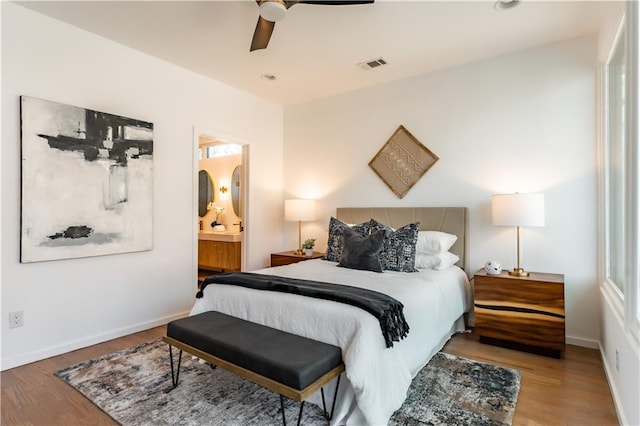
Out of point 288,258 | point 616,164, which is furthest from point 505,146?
point 288,258

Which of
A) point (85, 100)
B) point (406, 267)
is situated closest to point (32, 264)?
point (85, 100)

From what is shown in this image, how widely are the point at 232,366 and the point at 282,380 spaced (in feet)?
1.29

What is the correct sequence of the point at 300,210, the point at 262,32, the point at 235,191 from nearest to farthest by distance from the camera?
the point at 262,32
the point at 300,210
the point at 235,191

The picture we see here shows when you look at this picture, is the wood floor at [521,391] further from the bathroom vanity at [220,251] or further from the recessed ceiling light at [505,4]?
the recessed ceiling light at [505,4]

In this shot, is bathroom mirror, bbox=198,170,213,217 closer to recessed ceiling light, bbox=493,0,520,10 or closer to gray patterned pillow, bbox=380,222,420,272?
gray patterned pillow, bbox=380,222,420,272

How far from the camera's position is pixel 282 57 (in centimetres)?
353

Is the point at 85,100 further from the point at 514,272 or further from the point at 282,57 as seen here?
the point at 514,272

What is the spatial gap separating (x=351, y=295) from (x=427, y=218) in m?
2.09

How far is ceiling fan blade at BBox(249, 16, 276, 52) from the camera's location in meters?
2.46

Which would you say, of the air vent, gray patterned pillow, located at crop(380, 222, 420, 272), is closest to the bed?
gray patterned pillow, located at crop(380, 222, 420, 272)

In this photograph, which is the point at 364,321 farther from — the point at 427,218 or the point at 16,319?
the point at 16,319

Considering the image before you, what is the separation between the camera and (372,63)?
3.68 m

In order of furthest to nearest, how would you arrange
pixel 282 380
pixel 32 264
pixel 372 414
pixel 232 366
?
pixel 32 264, pixel 232 366, pixel 372 414, pixel 282 380

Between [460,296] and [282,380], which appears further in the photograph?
[460,296]
